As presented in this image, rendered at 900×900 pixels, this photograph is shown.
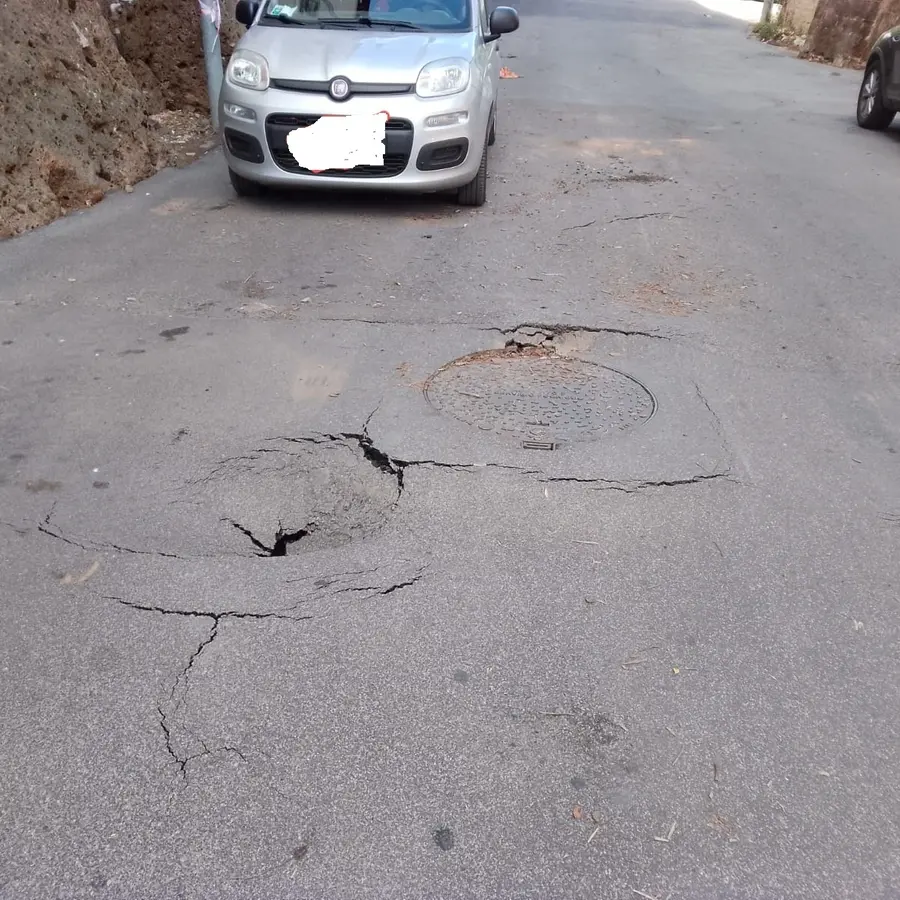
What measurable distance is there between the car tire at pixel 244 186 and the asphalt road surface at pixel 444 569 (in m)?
1.04

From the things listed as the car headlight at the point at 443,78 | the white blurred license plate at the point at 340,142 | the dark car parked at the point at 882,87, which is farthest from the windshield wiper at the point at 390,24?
the dark car parked at the point at 882,87

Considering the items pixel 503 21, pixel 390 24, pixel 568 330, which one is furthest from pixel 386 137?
pixel 568 330

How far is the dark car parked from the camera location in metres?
10.8

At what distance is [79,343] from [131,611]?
7.98 ft

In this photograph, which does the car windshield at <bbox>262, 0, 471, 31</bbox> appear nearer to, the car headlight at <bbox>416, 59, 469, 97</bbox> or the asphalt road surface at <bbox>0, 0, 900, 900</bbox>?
the car headlight at <bbox>416, 59, 469, 97</bbox>

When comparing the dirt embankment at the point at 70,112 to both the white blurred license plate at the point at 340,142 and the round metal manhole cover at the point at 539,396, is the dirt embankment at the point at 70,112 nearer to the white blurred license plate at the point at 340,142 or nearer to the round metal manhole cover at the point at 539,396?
the white blurred license plate at the point at 340,142

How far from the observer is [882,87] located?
11070mm

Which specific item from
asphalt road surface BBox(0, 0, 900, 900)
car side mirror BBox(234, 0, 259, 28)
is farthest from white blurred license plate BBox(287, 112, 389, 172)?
car side mirror BBox(234, 0, 259, 28)

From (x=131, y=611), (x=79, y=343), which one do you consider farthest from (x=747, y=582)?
(x=79, y=343)

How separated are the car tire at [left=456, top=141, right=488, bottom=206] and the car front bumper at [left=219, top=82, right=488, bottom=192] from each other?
19 cm

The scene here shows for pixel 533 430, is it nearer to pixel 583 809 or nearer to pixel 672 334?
pixel 672 334

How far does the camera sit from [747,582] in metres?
3.18

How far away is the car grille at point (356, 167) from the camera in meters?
6.73

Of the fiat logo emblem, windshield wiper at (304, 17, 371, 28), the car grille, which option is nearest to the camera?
the fiat logo emblem
